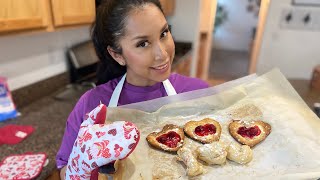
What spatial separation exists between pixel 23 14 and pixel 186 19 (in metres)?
1.78

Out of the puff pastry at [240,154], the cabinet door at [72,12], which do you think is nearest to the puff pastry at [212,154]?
the puff pastry at [240,154]

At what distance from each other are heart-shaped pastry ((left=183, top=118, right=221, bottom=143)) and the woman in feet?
0.54

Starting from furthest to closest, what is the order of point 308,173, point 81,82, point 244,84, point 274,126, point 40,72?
point 81,82 < point 40,72 < point 244,84 < point 274,126 < point 308,173

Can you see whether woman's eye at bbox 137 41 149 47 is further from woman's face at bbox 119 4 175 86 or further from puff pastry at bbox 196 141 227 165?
puff pastry at bbox 196 141 227 165

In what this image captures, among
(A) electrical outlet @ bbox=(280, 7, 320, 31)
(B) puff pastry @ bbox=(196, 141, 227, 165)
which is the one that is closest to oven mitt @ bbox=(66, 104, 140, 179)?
(B) puff pastry @ bbox=(196, 141, 227, 165)

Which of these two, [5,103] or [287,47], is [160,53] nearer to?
[5,103]

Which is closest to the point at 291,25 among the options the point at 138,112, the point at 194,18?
the point at 194,18

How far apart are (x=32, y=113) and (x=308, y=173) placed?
122cm

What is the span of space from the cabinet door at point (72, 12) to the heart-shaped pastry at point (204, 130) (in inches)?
31.8

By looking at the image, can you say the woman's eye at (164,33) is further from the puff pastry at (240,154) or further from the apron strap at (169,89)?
the puff pastry at (240,154)

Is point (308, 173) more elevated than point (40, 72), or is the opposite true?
point (308, 173)

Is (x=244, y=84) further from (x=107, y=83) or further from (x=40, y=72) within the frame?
(x=40, y=72)

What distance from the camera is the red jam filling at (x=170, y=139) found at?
68cm

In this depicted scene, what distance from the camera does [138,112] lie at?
73 centimetres
